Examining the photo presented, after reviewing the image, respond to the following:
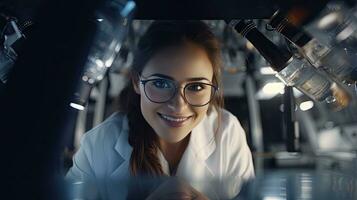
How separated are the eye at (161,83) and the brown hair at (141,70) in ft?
0.36

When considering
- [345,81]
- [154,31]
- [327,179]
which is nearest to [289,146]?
[327,179]

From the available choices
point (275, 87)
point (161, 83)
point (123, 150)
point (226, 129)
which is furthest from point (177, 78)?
point (275, 87)

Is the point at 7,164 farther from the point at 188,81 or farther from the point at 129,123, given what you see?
the point at 129,123

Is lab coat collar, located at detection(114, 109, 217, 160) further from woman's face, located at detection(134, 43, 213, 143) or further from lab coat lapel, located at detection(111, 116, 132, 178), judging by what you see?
woman's face, located at detection(134, 43, 213, 143)

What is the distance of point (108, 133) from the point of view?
1060 millimetres

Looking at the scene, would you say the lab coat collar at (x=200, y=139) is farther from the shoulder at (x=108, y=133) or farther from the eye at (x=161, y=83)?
the eye at (x=161, y=83)

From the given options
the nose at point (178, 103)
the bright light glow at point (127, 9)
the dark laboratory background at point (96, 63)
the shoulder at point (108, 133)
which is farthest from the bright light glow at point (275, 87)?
the shoulder at point (108, 133)

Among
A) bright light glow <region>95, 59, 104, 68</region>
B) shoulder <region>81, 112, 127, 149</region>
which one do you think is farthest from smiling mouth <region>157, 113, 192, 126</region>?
bright light glow <region>95, 59, 104, 68</region>

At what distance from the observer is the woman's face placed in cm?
83

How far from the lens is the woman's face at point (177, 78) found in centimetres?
83

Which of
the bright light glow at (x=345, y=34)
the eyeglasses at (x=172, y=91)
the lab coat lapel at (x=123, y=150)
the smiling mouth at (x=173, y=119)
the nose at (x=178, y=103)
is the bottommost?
the lab coat lapel at (x=123, y=150)

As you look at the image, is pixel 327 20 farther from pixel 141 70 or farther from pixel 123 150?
pixel 123 150

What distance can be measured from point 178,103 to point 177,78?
5 centimetres

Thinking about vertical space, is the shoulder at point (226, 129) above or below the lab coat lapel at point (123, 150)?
above
